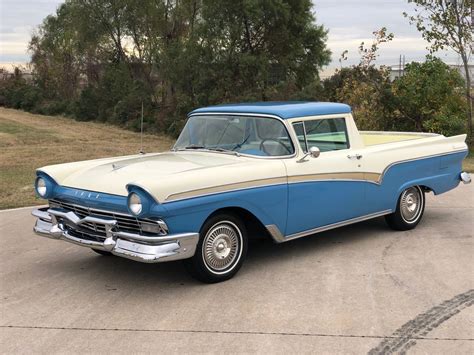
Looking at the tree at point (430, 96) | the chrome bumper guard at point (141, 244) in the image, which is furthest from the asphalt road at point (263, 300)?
the tree at point (430, 96)

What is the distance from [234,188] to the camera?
479 centimetres

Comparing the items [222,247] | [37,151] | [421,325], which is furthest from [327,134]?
[37,151]

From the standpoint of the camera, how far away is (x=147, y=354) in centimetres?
352

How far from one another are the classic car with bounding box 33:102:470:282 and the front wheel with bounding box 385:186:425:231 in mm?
15

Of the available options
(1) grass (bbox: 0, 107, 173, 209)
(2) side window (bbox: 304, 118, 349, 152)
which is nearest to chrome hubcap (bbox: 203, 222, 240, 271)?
(2) side window (bbox: 304, 118, 349, 152)

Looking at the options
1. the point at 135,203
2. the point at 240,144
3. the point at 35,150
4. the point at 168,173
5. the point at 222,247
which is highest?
the point at 240,144

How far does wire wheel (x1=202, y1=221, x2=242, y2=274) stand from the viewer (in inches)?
186

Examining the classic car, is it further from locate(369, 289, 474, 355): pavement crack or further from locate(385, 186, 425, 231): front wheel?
Answer: locate(369, 289, 474, 355): pavement crack

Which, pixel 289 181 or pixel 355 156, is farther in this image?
pixel 355 156

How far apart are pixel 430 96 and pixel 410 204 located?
8.88m

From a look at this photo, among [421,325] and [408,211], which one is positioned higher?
A: [408,211]

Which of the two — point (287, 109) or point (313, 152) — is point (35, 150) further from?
point (313, 152)

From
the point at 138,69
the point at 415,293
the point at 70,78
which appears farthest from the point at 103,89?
the point at 415,293

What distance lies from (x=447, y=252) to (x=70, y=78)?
39061mm
